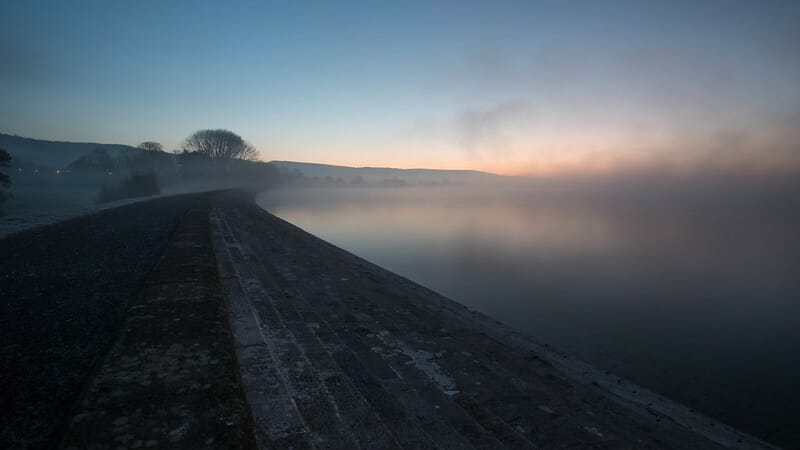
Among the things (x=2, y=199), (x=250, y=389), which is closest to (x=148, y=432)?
(x=250, y=389)

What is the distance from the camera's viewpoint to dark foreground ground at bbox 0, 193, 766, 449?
2.83m

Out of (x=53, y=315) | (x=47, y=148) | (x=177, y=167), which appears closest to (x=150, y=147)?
(x=177, y=167)

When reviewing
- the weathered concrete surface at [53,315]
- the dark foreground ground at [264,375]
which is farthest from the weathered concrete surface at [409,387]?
the weathered concrete surface at [53,315]

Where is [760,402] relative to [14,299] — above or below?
below

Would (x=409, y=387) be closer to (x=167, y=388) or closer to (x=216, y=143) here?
(x=167, y=388)

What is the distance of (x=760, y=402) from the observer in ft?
23.4

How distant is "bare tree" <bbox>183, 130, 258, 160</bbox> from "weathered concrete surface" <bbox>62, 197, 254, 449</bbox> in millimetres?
86106

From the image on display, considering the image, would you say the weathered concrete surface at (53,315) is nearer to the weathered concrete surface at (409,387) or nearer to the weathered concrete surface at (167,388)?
the weathered concrete surface at (167,388)

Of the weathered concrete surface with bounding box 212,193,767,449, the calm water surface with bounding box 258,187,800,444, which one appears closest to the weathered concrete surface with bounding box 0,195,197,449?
the weathered concrete surface with bounding box 212,193,767,449

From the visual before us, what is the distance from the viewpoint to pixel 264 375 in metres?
4.04

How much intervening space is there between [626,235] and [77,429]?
35.7 metres

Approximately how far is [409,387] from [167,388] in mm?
2548

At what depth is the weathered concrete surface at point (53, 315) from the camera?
9.34ft

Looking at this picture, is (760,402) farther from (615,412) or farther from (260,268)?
(260,268)
